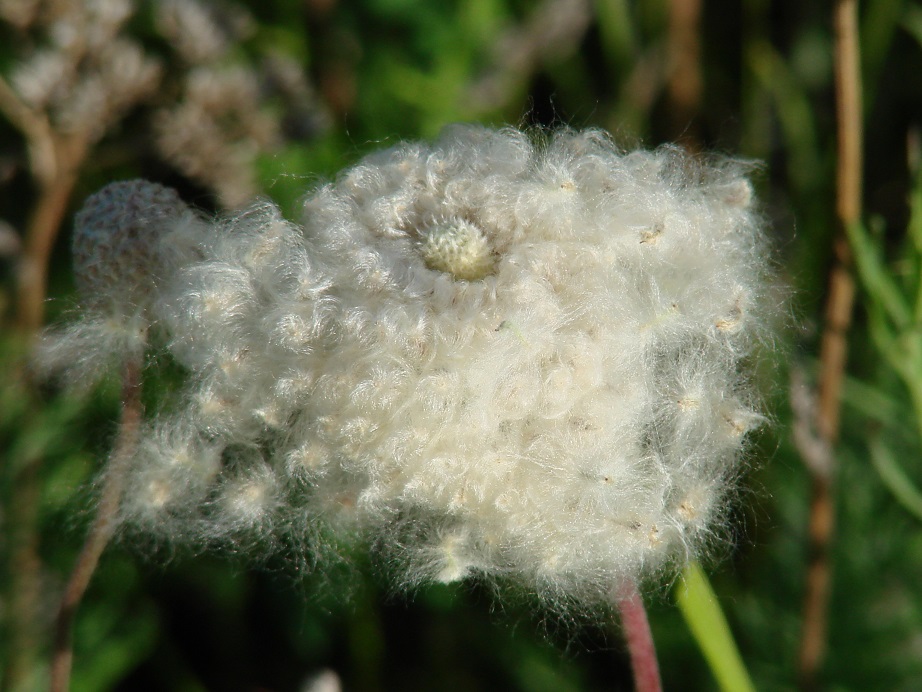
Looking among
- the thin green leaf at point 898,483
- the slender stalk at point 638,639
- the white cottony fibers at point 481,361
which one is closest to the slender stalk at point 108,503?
the white cottony fibers at point 481,361

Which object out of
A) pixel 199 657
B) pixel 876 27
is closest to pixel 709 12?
pixel 876 27

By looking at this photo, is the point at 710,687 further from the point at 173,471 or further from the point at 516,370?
the point at 173,471

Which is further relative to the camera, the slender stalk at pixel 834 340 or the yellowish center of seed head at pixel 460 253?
the slender stalk at pixel 834 340

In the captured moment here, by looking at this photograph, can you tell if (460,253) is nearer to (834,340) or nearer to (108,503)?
(108,503)

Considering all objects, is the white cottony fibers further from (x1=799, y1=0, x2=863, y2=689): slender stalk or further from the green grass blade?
(x1=799, y1=0, x2=863, y2=689): slender stalk

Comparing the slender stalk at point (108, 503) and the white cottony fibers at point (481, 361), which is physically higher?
the white cottony fibers at point (481, 361)

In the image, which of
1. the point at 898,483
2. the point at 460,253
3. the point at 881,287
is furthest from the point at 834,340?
the point at 460,253

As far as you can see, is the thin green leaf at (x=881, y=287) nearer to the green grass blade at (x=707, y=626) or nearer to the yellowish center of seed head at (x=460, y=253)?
the green grass blade at (x=707, y=626)
